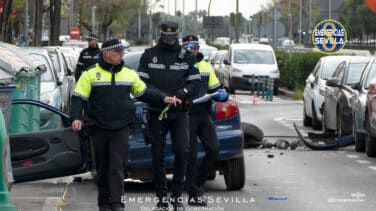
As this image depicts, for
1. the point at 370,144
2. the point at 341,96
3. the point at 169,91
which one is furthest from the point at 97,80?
the point at 341,96

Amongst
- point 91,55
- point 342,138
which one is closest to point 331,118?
point 342,138

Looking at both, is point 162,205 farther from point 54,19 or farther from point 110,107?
point 54,19

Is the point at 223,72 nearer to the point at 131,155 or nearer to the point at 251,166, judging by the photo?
the point at 251,166

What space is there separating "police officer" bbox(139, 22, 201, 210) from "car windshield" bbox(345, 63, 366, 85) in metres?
10.4

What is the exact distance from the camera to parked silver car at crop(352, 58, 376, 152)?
61.6 ft

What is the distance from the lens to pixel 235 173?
527 inches

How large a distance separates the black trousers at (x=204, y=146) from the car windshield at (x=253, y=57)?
29478 mm

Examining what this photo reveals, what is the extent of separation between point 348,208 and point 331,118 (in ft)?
31.9

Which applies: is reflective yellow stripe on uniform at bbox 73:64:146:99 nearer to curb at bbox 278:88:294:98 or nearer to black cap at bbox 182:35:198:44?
black cap at bbox 182:35:198:44

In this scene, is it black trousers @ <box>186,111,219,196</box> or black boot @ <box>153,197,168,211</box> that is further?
black trousers @ <box>186,111,219,196</box>

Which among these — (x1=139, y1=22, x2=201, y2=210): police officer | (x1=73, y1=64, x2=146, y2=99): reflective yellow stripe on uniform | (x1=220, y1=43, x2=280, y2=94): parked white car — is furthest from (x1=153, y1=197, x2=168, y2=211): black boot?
(x1=220, y1=43, x2=280, y2=94): parked white car

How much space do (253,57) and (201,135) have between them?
30.1 meters

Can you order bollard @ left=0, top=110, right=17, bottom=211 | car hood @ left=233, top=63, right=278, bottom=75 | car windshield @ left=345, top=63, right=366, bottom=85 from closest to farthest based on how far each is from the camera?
bollard @ left=0, top=110, right=17, bottom=211, car windshield @ left=345, top=63, right=366, bottom=85, car hood @ left=233, top=63, right=278, bottom=75

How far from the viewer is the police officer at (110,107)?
35.3 feet
